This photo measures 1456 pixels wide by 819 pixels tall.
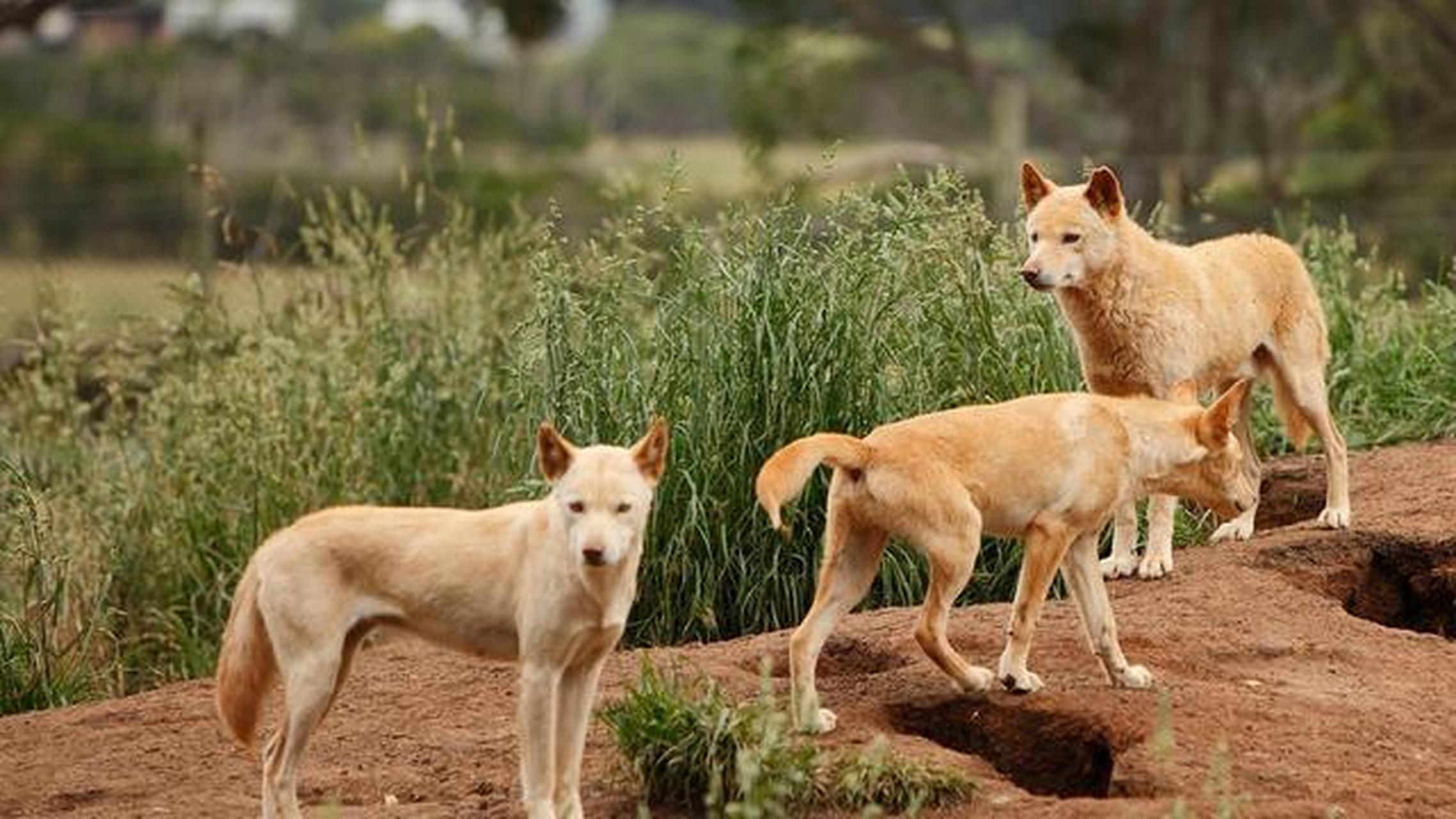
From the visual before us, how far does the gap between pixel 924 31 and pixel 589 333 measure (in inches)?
779

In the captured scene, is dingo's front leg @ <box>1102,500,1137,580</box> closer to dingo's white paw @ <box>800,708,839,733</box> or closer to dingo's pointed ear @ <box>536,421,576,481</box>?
dingo's white paw @ <box>800,708,839,733</box>

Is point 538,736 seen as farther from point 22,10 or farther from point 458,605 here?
point 22,10

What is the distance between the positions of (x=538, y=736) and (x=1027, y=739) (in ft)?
5.10

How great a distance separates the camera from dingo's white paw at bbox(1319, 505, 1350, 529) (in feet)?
33.8

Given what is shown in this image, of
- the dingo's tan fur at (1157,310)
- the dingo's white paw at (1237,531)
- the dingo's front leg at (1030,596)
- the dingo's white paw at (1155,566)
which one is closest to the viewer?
→ the dingo's front leg at (1030,596)

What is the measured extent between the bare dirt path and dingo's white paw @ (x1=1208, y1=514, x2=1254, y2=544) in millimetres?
237

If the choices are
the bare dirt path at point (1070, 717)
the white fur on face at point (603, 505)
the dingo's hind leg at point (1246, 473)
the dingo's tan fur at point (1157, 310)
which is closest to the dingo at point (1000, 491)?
the bare dirt path at point (1070, 717)

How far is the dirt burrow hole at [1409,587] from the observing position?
396 inches

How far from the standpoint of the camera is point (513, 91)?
28.4m

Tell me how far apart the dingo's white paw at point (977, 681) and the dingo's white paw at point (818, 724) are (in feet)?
1.49

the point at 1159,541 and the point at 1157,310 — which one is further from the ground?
the point at 1157,310

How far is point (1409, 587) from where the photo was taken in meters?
10.1

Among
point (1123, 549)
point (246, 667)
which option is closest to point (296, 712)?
point (246, 667)

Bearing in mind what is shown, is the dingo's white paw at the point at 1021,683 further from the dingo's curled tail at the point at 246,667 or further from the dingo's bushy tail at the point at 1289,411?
the dingo's bushy tail at the point at 1289,411
